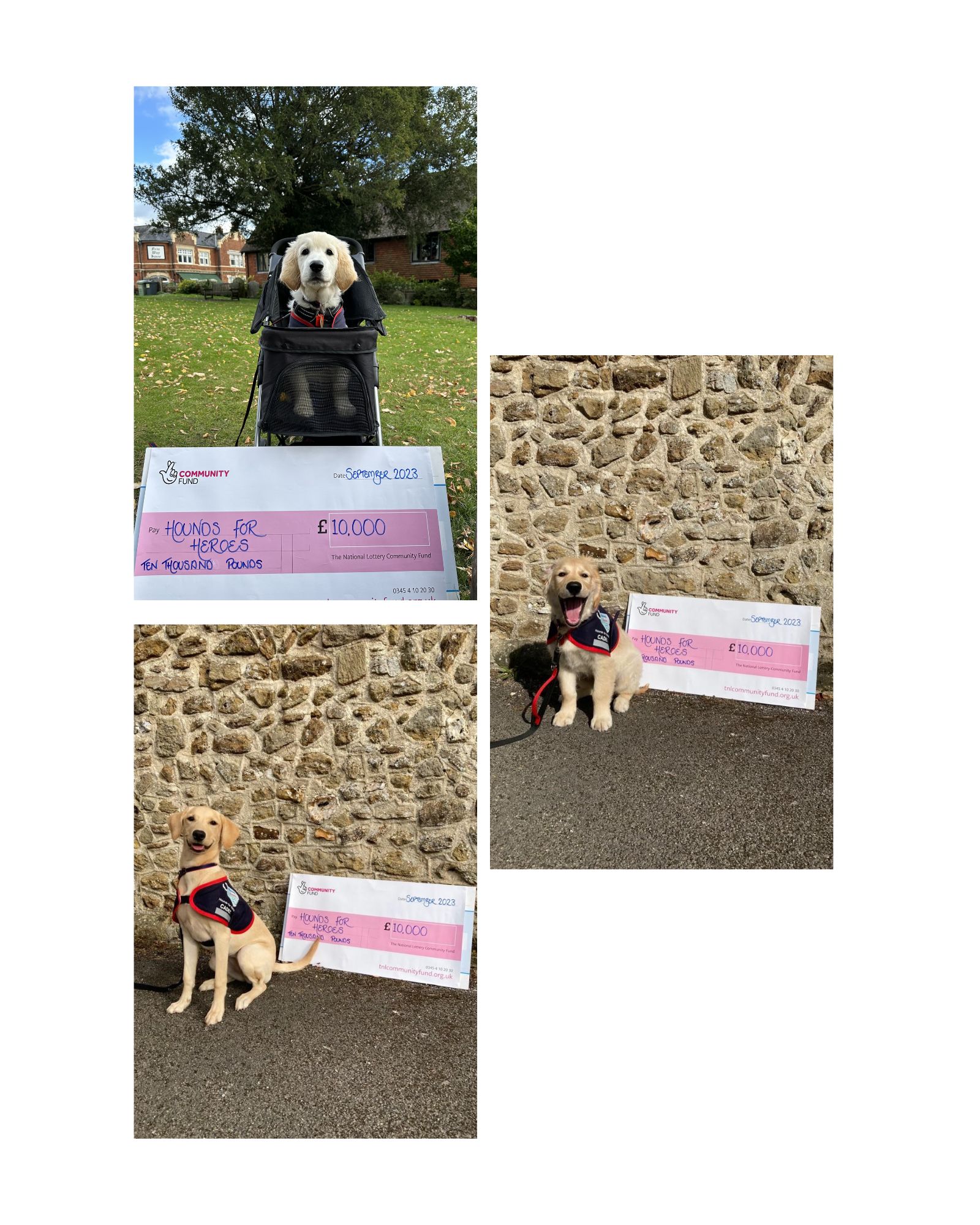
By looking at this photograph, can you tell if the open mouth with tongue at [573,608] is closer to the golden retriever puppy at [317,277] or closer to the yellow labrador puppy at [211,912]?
the golden retriever puppy at [317,277]

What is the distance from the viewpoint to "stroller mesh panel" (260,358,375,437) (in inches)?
108

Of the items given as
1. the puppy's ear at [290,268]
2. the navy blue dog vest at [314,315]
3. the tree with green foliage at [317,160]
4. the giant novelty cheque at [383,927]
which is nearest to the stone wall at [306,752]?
the giant novelty cheque at [383,927]

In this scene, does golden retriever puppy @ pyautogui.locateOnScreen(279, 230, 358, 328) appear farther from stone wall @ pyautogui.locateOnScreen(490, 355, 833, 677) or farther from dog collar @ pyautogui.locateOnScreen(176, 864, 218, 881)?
dog collar @ pyautogui.locateOnScreen(176, 864, 218, 881)

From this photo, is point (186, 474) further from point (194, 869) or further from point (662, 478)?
point (662, 478)

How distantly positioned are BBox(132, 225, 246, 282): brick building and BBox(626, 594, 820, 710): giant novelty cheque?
234 cm

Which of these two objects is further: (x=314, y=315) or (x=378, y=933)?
(x=378, y=933)

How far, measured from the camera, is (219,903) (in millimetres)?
3037

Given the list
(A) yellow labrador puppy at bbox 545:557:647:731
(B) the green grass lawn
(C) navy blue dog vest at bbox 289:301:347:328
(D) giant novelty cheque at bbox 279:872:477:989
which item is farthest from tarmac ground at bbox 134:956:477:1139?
(C) navy blue dog vest at bbox 289:301:347:328

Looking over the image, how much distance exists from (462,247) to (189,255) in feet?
3.14

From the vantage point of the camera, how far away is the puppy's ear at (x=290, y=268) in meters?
2.76

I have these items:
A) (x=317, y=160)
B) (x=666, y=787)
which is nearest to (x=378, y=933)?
(x=666, y=787)

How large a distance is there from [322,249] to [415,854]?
7.32 ft

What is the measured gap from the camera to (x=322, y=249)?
2756 millimetres

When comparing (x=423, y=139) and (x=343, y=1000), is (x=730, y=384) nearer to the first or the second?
(x=423, y=139)
